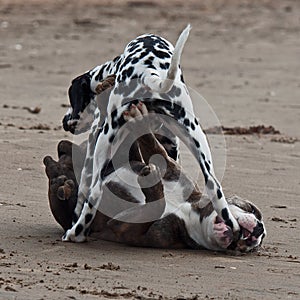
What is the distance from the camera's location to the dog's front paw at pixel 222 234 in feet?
21.7

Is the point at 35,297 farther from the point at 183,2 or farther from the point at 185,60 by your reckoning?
the point at 183,2

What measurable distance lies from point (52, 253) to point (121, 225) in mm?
513

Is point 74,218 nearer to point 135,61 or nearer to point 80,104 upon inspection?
point 80,104

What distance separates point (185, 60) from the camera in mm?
16438

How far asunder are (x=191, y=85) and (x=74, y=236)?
25.0ft

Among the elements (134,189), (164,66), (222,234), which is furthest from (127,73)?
(222,234)

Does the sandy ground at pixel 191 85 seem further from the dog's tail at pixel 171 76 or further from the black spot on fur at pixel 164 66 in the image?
the black spot on fur at pixel 164 66

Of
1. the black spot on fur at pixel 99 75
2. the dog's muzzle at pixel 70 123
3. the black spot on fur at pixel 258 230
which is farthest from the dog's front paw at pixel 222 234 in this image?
the dog's muzzle at pixel 70 123

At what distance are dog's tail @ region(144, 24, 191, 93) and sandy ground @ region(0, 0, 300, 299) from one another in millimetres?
966

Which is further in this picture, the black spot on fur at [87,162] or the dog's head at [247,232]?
the black spot on fur at [87,162]

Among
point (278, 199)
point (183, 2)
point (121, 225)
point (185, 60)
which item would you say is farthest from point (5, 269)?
point (183, 2)

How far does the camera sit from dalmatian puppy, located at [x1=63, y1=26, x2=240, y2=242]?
259 inches

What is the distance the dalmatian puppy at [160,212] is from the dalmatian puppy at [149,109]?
3.1 inches

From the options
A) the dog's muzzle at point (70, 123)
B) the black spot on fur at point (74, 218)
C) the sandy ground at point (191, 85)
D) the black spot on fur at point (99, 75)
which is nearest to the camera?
the sandy ground at point (191, 85)
